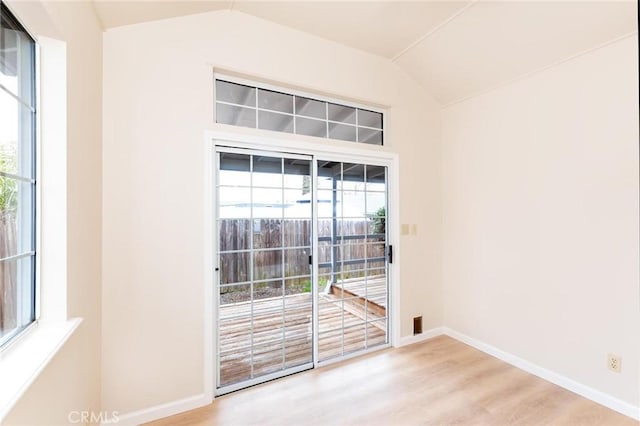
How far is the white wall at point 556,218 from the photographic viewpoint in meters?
2.03

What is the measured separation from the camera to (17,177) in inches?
45.8

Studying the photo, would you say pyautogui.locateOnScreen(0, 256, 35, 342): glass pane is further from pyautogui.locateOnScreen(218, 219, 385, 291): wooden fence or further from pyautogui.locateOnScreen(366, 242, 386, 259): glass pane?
pyautogui.locateOnScreen(366, 242, 386, 259): glass pane

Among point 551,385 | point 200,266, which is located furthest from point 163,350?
Result: point 551,385

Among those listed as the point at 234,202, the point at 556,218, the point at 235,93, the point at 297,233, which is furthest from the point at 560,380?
the point at 235,93

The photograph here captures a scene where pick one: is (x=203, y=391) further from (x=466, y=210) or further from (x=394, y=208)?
(x=466, y=210)

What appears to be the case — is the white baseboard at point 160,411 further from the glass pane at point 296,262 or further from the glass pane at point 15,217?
the glass pane at point 15,217

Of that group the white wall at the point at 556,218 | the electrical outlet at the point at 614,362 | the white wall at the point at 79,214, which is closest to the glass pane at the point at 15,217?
the white wall at the point at 79,214

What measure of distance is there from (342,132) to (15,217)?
7.90 feet

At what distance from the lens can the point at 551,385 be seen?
233 cm

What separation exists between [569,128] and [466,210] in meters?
1.14

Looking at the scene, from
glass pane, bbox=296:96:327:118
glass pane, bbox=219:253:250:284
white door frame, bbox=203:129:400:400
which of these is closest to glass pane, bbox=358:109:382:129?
white door frame, bbox=203:129:400:400

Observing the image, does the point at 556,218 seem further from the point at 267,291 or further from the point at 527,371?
the point at 267,291

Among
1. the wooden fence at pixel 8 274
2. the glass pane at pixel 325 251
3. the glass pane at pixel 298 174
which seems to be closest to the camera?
the wooden fence at pixel 8 274

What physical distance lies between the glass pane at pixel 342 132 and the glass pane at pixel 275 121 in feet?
1.47
